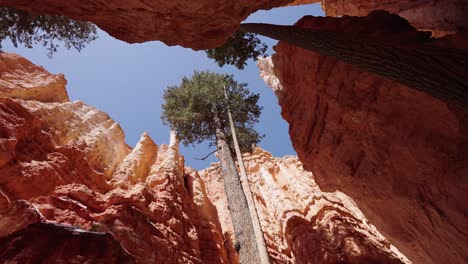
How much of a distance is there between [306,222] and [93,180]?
9271 mm

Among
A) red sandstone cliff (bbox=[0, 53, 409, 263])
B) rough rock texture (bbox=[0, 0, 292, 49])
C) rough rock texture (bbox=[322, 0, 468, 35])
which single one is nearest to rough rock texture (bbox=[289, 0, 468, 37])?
rough rock texture (bbox=[322, 0, 468, 35])

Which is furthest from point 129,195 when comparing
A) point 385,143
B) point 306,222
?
point 385,143

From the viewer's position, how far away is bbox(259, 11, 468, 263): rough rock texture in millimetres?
5184

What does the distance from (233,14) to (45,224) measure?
16.4 feet

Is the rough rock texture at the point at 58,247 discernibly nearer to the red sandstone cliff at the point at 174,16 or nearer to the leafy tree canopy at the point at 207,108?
the red sandstone cliff at the point at 174,16

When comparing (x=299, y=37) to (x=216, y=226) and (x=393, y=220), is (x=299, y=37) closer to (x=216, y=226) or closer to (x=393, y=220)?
(x=393, y=220)

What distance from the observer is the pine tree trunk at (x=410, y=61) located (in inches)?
135

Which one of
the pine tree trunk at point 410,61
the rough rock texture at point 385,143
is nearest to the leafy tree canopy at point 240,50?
the rough rock texture at point 385,143

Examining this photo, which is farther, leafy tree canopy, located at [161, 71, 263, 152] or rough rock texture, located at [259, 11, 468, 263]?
leafy tree canopy, located at [161, 71, 263, 152]

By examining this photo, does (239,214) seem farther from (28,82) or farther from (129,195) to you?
(28,82)

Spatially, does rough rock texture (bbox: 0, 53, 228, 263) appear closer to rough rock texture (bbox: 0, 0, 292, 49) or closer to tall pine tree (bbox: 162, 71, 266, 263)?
tall pine tree (bbox: 162, 71, 266, 263)

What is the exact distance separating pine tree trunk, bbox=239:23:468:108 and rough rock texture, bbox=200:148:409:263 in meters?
8.92

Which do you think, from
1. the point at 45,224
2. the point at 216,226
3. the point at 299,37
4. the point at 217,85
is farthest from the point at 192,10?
the point at 216,226

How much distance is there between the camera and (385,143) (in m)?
6.10
